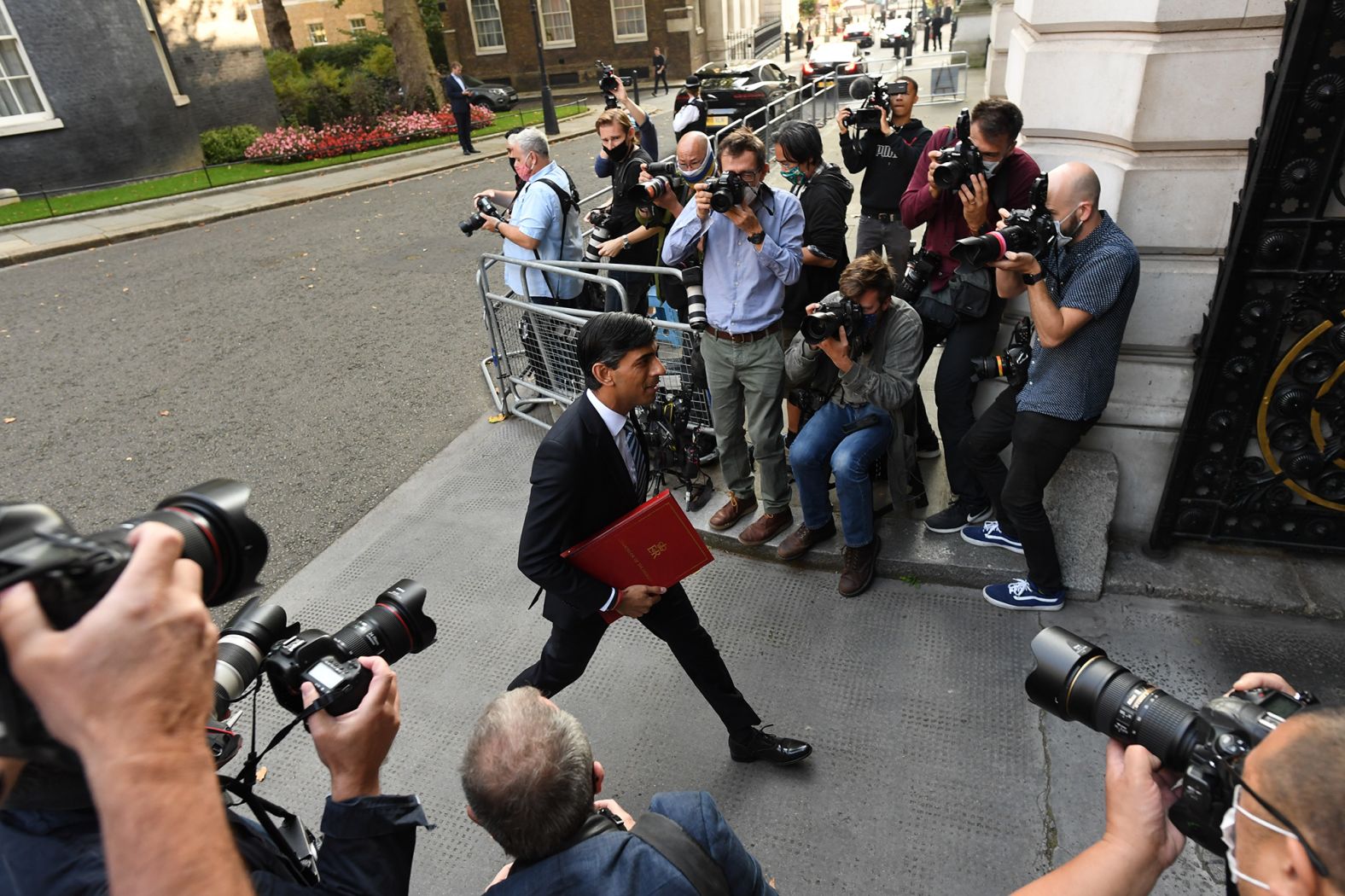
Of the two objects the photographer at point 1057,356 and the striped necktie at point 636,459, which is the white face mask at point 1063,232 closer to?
the photographer at point 1057,356

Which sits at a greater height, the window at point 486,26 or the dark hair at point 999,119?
the window at point 486,26

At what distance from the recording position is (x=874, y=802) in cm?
310

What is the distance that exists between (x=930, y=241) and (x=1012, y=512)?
1639mm

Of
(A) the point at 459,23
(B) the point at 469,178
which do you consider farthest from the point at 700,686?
(A) the point at 459,23

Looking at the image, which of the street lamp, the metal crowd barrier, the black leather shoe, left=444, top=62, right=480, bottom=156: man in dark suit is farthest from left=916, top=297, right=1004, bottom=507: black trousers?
the street lamp

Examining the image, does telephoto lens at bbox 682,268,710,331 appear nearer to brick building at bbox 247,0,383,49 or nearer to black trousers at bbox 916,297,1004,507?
black trousers at bbox 916,297,1004,507

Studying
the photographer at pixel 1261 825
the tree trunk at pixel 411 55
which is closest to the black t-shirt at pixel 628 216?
the photographer at pixel 1261 825

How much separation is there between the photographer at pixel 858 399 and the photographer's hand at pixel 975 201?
0.49 meters

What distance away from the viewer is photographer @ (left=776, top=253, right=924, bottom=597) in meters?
3.89

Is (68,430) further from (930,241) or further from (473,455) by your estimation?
(930,241)

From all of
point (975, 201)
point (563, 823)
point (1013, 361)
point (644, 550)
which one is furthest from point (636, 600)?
point (975, 201)

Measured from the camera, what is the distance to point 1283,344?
11.7 ft

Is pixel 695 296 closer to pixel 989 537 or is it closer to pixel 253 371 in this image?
pixel 989 537

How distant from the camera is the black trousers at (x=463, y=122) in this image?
19109mm
